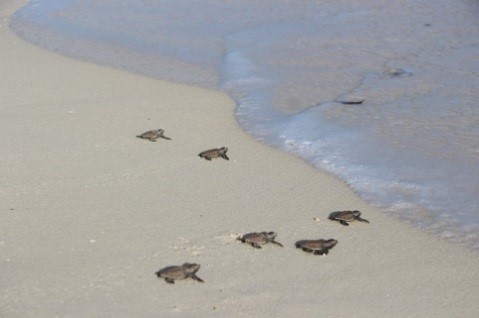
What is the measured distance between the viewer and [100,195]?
17.6ft

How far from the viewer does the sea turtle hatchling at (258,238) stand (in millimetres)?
4793

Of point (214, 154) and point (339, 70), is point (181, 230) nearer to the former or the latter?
point (214, 154)

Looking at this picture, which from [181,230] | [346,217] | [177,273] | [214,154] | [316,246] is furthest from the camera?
[214,154]

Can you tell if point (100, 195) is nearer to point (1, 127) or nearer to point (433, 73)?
point (1, 127)

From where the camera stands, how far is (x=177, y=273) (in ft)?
14.4

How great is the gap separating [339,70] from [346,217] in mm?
3445

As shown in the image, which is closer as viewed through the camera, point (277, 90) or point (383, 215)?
point (383, 215)

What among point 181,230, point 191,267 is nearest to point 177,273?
point 191,267

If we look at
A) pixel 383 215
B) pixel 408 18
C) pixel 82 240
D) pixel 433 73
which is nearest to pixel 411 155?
pixel 383 215

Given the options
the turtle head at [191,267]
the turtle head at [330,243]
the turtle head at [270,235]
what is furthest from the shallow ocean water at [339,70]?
the turtle head at [191,267]

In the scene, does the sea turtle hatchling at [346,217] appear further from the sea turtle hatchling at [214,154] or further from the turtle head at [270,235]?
the sea turtle hatchling at [214,154]

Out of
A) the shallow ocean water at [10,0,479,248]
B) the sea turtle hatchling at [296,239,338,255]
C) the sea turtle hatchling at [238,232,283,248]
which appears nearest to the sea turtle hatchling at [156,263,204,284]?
the sea turtle hatchling at [238,232,283,248]

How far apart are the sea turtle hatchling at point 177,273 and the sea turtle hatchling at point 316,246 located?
656 mm

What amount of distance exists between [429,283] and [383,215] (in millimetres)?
888
